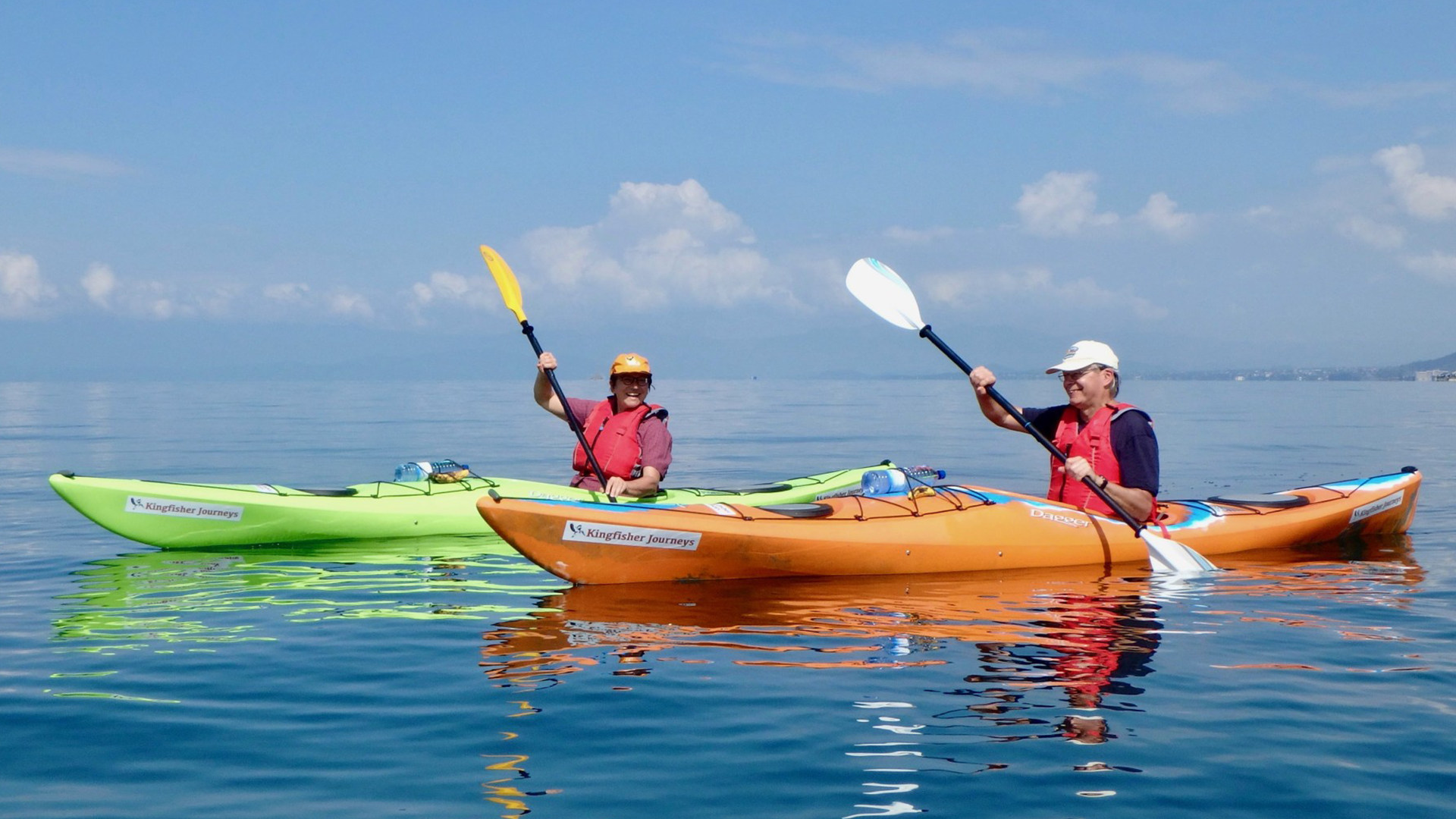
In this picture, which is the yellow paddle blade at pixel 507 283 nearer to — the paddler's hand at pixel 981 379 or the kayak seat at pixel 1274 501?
the paddler's hand at pixel 981 379

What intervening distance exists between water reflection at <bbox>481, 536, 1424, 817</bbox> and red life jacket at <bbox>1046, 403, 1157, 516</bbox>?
58 centimetres

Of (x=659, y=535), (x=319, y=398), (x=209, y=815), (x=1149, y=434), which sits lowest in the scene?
(x=209, y=815)

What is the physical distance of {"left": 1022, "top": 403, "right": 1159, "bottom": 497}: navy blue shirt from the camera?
7738mm

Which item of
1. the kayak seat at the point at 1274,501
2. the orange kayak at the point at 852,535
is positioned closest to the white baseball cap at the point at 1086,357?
the orange kayak at the point at 852,535

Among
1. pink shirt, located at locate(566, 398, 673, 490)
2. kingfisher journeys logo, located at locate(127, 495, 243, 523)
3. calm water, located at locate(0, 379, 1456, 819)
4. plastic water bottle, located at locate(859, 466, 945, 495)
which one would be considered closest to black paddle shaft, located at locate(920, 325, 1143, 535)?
calm water, located at locate(0, 379, 1456, 819)

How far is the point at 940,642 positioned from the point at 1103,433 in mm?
2740

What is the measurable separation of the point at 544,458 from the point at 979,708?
46.7 ft

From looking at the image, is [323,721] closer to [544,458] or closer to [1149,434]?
[1149,434]

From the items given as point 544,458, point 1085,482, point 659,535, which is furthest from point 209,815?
point 544,458

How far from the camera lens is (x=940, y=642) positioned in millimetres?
5793

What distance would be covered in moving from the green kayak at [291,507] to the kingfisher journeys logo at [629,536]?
5.13 feet

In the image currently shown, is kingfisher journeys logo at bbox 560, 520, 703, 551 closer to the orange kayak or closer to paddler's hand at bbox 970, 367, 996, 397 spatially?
the orange kayak

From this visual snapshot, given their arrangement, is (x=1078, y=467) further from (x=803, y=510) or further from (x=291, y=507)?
(x=291, y=507)

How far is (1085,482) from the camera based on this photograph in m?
7.71
